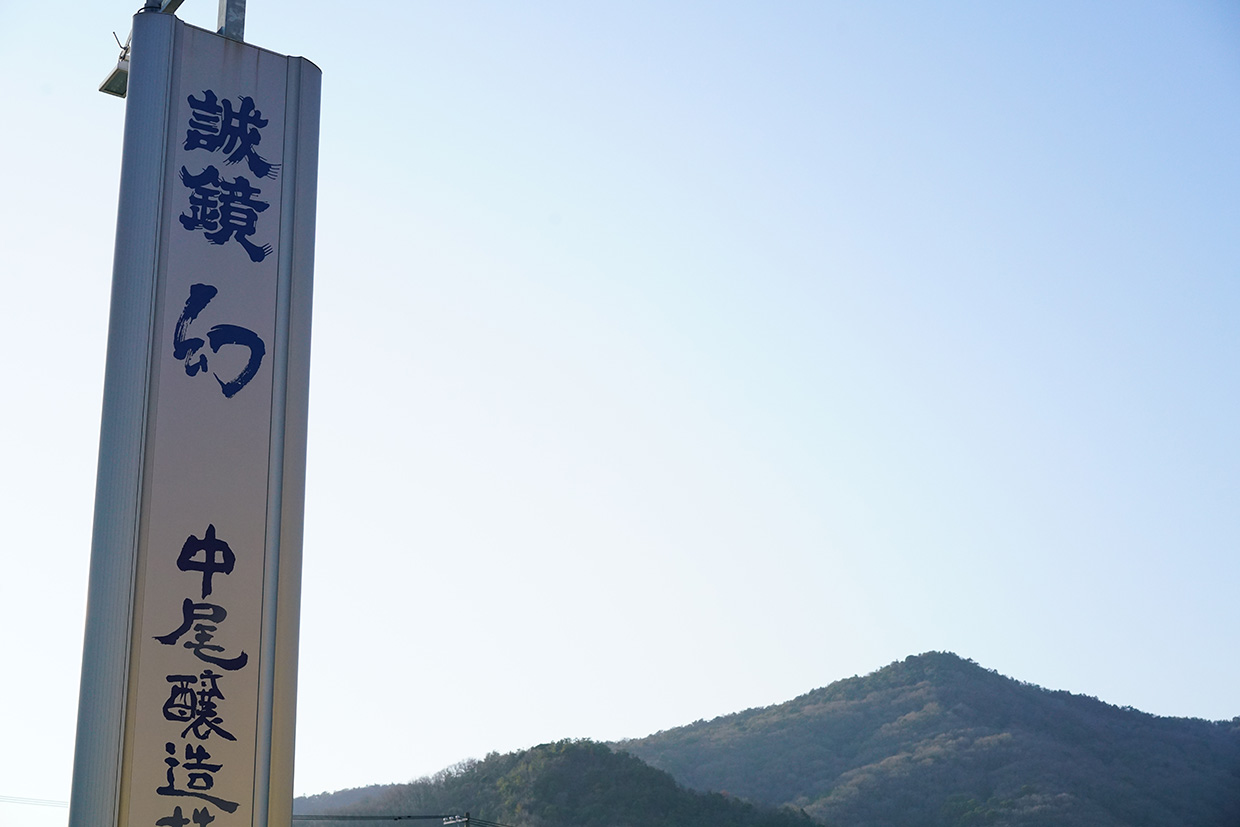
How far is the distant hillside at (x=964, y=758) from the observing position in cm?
2473

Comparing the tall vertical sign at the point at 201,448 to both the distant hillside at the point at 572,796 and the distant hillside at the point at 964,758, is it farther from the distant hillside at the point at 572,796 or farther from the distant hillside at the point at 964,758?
the distant hillside at the point at 964,758

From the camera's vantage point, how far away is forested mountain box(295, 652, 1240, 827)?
23.3 metres

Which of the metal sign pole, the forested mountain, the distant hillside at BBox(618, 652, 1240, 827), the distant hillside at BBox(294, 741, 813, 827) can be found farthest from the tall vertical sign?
the distant hillside at BBox(618, 652, 1240, 827)

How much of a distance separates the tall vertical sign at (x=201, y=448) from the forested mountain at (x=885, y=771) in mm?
20192

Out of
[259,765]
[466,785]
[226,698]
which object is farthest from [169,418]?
[466,785]

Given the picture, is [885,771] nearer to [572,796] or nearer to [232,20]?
[572,796]

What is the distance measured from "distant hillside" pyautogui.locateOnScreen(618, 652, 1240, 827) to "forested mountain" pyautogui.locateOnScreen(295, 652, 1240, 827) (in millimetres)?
41

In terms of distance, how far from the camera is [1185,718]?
27391 millimetres

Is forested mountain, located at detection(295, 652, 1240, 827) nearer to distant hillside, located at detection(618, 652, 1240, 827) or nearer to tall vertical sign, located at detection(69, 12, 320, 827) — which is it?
distant hillside, located at detection(618, 652, 1240, 827)

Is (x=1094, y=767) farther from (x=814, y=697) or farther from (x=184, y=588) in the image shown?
(x=184, y=588)

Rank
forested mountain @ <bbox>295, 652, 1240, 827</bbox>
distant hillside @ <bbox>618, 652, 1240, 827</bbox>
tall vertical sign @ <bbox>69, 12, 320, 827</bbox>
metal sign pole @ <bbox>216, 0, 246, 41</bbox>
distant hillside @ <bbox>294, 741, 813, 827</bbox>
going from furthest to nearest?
distant hillside @ <bbox>618, 652, 1240, 827</bbox>, forested mountain @ <bbox>295, 652, 1240, 827</bbox>, distant hillside @ <bbox>294, 741, 813, 827</bbox>, metal sign pole @ <bbox>216, 0, 246, 41</bbox>, tall vertical sign @ <bbox>69, 12, 320, 827</bbox>

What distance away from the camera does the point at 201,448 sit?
3543 mm

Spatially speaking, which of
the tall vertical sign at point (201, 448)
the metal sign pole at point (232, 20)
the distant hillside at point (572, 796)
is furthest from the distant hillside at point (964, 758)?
the metal sign pole at point (232, 20)

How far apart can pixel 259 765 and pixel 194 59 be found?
230 cm
